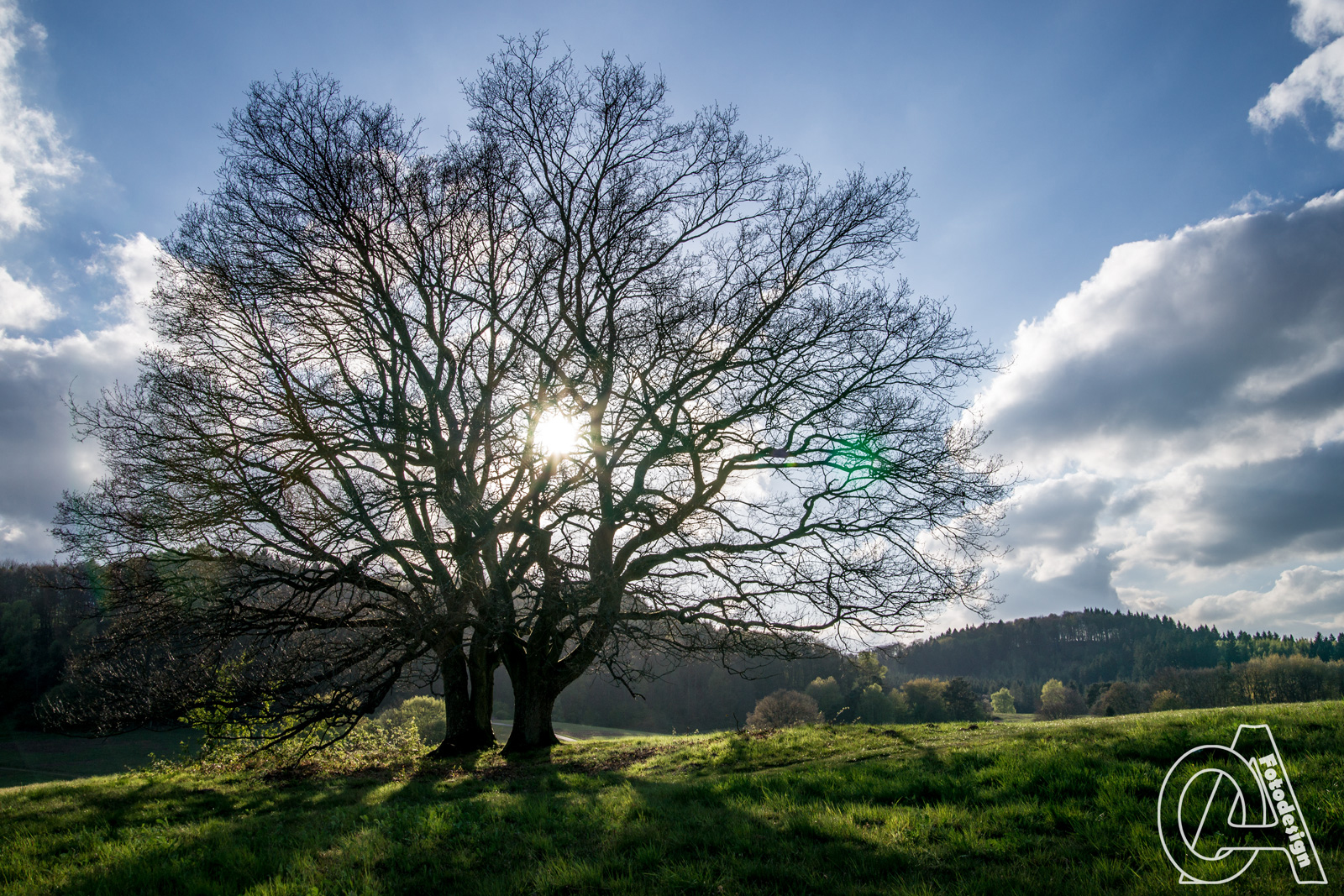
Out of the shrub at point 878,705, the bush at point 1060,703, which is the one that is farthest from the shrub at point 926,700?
the bush at point 1060,703

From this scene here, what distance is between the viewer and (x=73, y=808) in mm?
7746

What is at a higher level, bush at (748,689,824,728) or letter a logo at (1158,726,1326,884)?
letter a logo at (1158,726,1326,884)

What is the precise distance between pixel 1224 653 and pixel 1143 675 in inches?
1040

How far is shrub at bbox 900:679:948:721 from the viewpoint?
70438 millimetres

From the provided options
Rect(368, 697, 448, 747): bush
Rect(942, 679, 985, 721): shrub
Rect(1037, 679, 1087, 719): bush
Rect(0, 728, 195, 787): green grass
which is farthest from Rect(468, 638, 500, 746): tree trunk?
Rect(1037, 679, 1087, 719): bush

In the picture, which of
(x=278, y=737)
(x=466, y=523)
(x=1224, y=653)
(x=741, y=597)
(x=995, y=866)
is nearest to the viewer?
(x=995, y=866)

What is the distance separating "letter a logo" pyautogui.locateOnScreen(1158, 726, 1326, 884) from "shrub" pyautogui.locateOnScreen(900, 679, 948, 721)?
7084 cm

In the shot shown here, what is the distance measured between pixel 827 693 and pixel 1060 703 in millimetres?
42786

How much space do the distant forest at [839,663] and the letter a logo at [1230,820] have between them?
5.58m

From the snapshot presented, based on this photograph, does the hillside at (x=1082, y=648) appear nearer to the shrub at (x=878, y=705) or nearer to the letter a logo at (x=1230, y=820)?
the shrub at (x=878, y=705)

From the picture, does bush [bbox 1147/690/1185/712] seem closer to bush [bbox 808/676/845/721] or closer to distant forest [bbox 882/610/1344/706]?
Result: bush [bbox 808/676/845/721]

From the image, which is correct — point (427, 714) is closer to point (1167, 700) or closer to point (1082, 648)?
point (1167, 700)

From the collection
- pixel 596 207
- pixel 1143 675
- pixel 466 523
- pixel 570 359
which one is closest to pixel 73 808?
pixel 466 523

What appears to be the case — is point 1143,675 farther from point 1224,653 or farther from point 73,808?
point 73,808
